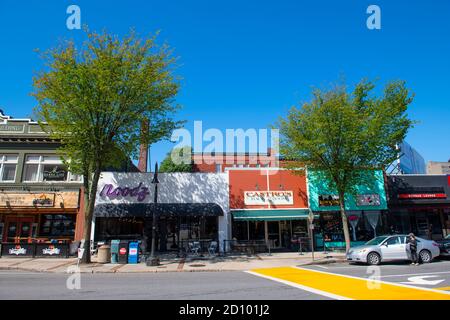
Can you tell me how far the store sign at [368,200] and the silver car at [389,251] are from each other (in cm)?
749

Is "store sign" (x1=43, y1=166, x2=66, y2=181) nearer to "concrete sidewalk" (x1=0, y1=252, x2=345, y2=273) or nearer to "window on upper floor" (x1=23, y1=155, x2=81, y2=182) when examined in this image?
"window on upper floor" (x1=23, y1=155, x2=81, y2=182)

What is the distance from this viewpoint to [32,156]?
76.2 feet

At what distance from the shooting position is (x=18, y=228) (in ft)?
73.5

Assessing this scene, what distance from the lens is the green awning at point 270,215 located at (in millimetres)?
22375

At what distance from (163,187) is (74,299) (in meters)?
15.4

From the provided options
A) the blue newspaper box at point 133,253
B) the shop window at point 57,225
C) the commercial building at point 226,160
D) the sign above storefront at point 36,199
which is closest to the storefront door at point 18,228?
the shop window at point 57,225

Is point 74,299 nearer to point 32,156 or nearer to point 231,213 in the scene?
point 231,213

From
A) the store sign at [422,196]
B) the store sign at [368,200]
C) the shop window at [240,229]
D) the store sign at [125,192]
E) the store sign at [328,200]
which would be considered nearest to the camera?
the store sign at [125,192]

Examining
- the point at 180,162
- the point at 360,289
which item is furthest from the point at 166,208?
the point at 180,162

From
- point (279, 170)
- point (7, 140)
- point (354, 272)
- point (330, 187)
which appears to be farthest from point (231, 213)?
point (7, 140)

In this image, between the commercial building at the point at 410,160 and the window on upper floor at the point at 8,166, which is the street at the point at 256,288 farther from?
the commercial building at the point at 410,160

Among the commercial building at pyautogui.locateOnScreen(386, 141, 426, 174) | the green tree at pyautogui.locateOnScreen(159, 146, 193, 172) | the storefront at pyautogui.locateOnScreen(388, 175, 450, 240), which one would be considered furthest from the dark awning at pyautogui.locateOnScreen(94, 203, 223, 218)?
the commercial building at pyautogui.locateOnScreen(386, 141, 426, 174)

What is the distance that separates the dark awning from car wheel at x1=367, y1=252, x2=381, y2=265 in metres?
9.79
